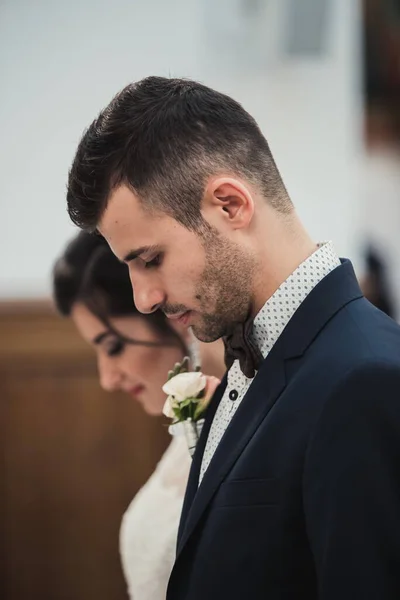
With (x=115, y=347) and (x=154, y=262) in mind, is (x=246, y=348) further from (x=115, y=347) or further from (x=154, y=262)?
(x=115, y=347)

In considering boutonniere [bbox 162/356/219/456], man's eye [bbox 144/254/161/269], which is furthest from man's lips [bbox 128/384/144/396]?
man's eye [bbox 144/254/161/269]

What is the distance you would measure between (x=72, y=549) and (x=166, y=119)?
3.14 metres

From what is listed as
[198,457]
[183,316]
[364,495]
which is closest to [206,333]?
[183,316]

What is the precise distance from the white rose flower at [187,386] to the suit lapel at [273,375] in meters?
0.34

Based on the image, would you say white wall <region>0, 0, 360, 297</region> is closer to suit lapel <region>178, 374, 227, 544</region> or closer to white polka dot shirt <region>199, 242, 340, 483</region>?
suit lapel <region>178, 374, 227, 544</region>

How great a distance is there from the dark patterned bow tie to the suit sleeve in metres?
0.28

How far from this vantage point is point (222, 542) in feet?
4.19

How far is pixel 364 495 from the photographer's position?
3.67 feet

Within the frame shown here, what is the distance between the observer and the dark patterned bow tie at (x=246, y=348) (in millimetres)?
1402

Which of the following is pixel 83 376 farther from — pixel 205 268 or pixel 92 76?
pixel 205 268

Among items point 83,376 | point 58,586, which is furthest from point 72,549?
point 83,376

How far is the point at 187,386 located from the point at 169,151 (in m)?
0.55

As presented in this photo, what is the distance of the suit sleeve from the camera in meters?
1.12

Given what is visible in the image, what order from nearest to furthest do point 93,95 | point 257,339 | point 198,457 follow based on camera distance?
1. point 257,339
2. point 198,457
3. point 93,95
